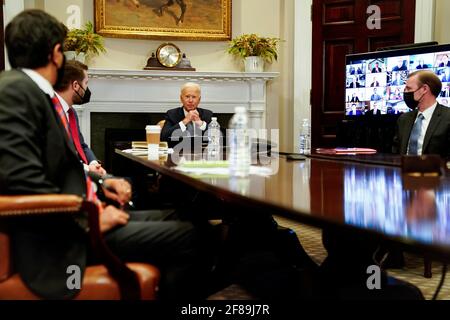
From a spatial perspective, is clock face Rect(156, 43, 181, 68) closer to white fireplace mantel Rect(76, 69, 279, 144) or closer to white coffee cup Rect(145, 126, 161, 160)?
white fireplace mantel Rect(76, 69, 279, 144)

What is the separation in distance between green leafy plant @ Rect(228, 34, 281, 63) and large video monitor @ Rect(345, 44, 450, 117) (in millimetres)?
1059

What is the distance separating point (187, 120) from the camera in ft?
14.0

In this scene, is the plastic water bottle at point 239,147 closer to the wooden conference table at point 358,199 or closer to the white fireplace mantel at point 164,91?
the wooden conference table at point 358,199

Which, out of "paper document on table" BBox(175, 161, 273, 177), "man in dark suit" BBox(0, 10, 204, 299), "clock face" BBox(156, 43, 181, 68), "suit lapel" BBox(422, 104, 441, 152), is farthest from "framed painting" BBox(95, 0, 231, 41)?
"man in dark suit" BBox(0, 10, 204, 299)

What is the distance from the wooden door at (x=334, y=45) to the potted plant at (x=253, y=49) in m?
0.52

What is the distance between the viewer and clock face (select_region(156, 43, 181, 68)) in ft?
19.7

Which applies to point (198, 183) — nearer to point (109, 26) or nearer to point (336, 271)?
point (336, 271)

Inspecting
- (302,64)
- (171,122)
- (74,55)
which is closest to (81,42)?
(74,55)

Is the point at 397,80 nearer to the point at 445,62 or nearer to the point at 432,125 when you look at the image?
the point at 445,62

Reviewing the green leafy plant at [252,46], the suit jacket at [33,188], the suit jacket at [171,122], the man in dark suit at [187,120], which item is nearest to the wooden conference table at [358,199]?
the suit jacket at [33,188]

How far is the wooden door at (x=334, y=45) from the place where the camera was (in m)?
5.64

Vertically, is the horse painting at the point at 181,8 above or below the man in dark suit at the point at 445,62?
above
